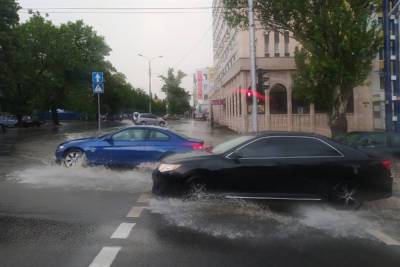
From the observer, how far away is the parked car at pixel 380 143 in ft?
41.0

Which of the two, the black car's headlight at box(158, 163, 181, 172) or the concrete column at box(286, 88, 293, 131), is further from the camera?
the concrete column at box(286, 88, 293, 131)

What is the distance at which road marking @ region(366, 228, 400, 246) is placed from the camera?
611cm

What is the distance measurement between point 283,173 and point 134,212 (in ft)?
8.52

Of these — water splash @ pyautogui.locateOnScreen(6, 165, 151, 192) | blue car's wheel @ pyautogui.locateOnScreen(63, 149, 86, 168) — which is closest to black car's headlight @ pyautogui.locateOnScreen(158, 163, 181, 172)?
water splash @ pyautogui.locateOnScreen(6, 165, 151, 192)

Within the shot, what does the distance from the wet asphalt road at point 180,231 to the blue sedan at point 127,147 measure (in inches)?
101

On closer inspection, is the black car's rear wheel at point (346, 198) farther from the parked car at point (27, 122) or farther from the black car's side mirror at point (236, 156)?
the parked car at point (27, 122)

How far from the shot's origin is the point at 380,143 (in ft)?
42.1

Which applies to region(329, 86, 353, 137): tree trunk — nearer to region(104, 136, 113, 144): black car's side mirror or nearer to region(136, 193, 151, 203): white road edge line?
region(104, 136, 113, 144): black car's side mirror

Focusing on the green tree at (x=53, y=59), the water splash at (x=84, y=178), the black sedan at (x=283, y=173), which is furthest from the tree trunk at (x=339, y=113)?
the green tree at (x=53, y=59)

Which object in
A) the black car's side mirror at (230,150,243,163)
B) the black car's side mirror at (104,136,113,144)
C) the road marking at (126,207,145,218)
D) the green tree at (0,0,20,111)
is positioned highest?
the green tree at (0,0,20,111)

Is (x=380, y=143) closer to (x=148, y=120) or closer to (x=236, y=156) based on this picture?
(x=236, y=156)

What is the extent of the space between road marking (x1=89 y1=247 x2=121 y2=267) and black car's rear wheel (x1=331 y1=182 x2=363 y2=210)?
4.16m

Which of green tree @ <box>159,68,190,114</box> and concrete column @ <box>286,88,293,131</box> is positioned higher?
green tree @ <box>159,68,190,114</box>

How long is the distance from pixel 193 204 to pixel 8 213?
2997 millimetres
